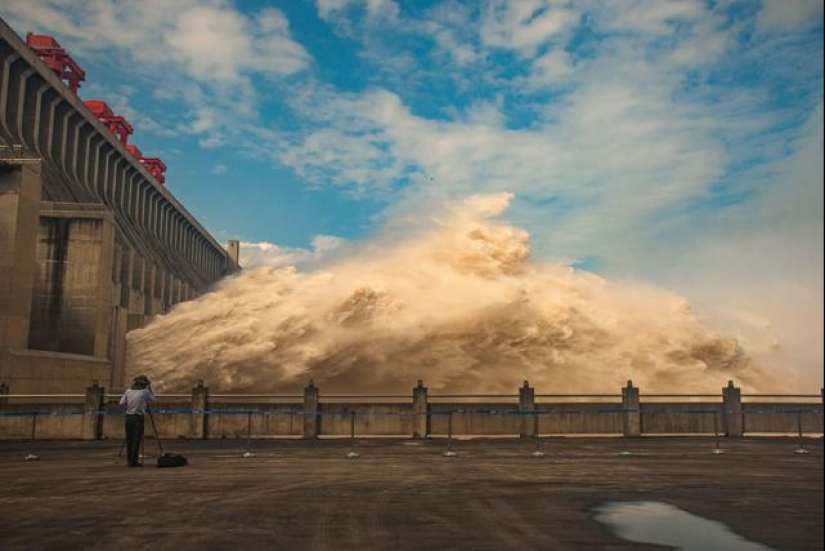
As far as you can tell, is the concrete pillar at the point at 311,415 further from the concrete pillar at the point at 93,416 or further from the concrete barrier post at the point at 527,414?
the concrete barrier post at the point at 527,414

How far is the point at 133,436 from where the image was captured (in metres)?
13.8

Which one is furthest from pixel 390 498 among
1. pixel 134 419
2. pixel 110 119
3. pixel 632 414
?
pixel 110 119

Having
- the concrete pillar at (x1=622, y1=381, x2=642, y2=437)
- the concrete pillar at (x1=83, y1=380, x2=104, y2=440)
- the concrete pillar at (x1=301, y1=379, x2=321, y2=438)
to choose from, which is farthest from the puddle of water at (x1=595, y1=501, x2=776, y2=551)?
the concrete pillar at (x1=83, y1=380, x2=104, y2=440)

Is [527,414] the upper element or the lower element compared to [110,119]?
lower

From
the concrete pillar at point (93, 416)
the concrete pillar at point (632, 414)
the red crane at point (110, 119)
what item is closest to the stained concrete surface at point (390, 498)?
the concrete pillar at point (93, 416)

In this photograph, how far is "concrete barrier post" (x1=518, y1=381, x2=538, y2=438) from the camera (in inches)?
910

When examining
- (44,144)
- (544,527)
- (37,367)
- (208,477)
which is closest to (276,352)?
(37,367)

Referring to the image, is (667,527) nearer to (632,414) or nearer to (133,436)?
(133,436)

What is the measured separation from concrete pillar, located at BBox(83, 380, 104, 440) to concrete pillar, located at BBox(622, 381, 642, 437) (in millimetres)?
18556

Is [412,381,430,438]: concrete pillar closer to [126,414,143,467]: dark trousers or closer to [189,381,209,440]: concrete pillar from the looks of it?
[189,381,209,440]: concrete pillar

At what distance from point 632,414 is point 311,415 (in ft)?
37.9

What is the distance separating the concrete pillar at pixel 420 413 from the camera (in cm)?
2291

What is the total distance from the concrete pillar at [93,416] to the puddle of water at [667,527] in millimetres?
19523

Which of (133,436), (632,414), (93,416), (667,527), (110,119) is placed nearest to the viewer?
(667,527)
